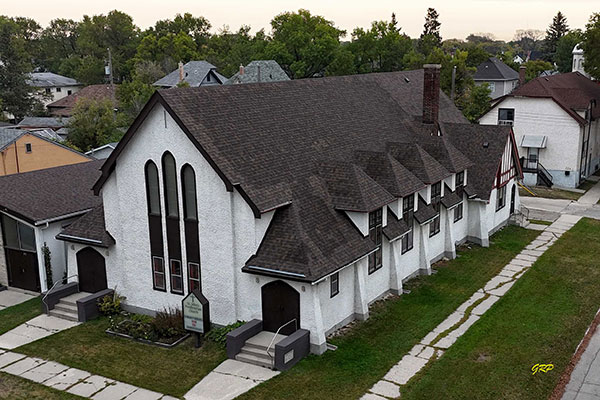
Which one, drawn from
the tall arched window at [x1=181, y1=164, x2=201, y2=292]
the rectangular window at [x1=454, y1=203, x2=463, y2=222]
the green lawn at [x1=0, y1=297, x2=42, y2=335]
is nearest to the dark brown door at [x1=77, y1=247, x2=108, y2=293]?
the green lawn at [x1=0, y1=297, x2=42, y2=335]

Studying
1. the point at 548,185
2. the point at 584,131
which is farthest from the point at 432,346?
the point at 584,131

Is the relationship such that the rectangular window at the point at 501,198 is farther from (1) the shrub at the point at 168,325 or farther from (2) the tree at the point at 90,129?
(2) the tree at the point at 90,129

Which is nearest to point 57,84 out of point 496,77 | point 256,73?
point 256,73

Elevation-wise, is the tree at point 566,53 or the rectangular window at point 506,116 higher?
the tree at point 566,53

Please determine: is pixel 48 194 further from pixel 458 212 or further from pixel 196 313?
pixel 458 212

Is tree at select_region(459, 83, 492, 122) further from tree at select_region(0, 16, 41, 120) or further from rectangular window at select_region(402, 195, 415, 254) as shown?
tree at select_region(0, 16, 41, 120)

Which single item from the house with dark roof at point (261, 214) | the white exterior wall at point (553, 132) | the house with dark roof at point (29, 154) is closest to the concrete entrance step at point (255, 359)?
the house with dark roof at point (261, 214)

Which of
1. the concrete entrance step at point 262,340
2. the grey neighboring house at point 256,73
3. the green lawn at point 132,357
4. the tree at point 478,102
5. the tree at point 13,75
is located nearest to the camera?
the green lawn at point 132,357
